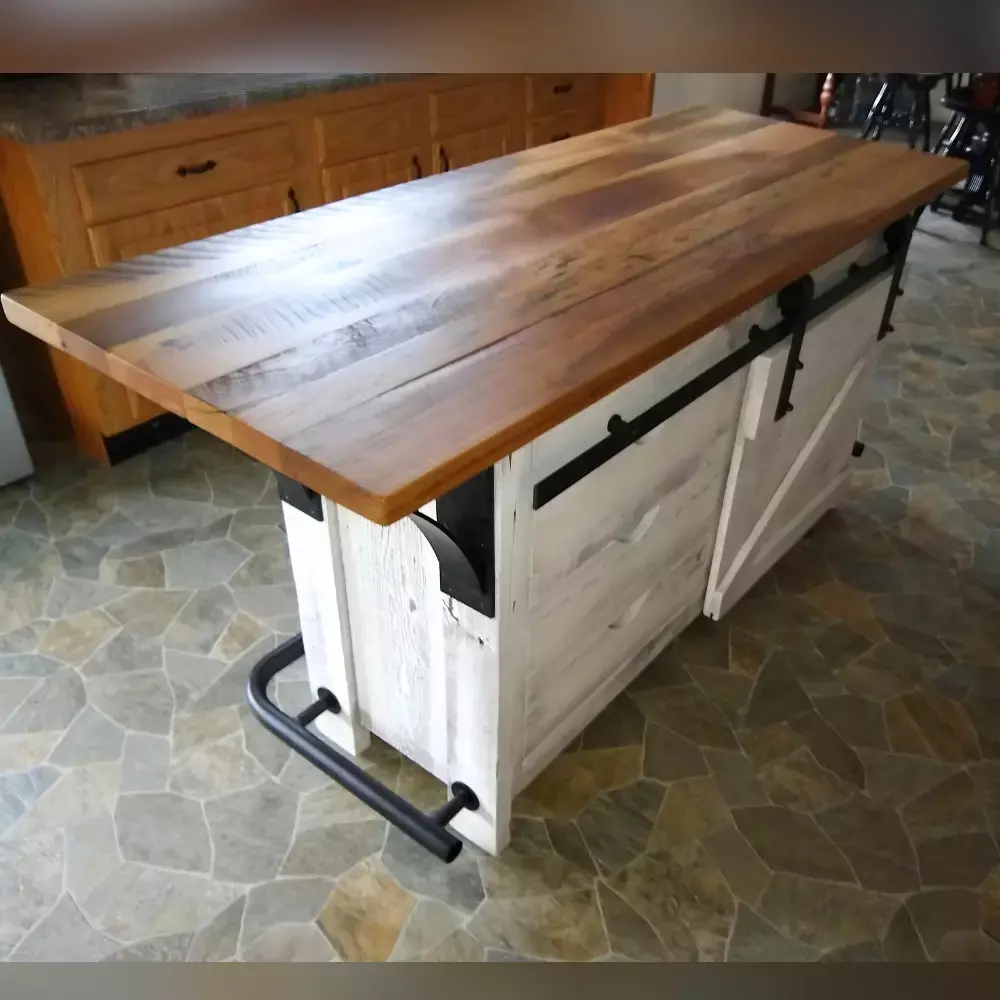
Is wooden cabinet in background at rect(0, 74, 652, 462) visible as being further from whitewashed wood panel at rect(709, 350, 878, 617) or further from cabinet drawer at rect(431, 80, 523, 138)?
whitewashed wood panel at rect(709, 350, 878, 617)

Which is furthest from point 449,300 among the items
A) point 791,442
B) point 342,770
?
point 791,442

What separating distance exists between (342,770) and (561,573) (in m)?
0.54

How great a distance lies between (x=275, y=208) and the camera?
2.45 metres

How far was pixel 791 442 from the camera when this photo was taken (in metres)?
1.80

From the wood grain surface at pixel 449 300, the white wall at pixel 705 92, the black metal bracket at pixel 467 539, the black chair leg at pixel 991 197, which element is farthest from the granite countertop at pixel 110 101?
the black chair leg at pixel 991 197

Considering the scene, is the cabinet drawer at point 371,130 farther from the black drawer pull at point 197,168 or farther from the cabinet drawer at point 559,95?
the cabinet drawer at point 559,95

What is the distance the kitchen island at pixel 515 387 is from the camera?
954 mm

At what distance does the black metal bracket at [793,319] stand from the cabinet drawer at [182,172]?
1510mm

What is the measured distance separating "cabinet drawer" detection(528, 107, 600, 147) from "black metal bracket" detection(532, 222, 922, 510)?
1634 mm

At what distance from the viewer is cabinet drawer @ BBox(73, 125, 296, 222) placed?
2062 mm

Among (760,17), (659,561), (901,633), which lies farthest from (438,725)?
(760,17)

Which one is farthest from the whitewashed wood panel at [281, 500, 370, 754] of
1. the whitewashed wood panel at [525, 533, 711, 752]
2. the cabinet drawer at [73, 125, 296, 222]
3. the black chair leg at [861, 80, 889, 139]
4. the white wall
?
the black chair leg at [861, 80, 889, 139]

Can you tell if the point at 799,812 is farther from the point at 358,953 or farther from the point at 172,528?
the point at 172,528

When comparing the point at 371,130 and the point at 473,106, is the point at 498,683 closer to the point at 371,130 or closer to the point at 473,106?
the point at 371,130
